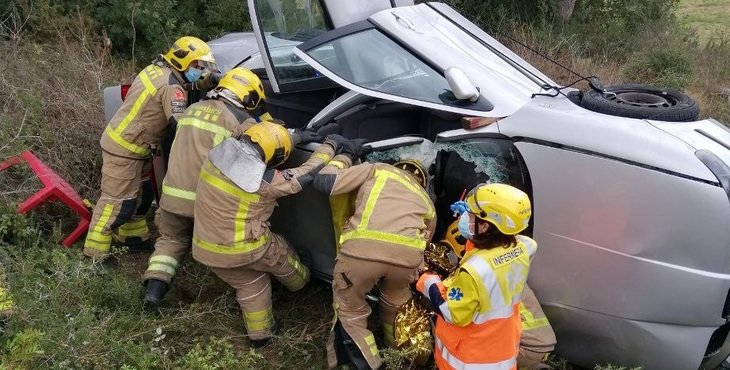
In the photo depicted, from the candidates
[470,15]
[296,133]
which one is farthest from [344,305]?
[470,15]

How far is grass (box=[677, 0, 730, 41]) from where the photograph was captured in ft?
44.6

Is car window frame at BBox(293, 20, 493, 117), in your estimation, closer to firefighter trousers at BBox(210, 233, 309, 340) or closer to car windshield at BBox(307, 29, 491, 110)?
car windshield at BBox(307, 29, 491, 110)

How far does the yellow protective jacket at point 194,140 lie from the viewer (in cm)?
396

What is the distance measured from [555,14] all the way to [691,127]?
7.06 m

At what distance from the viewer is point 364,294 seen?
135 inches

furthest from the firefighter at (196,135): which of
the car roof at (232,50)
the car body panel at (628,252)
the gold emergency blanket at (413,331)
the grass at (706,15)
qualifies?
the grass at (706,15)

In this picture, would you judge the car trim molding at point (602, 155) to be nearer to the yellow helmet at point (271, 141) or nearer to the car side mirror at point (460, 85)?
the car side mirror at point (460, 85)

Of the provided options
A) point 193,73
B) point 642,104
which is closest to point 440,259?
point 642,104

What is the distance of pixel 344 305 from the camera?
347 cm

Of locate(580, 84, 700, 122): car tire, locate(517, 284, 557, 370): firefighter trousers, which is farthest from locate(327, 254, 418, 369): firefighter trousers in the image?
locate(580, 84, 700, 122): car tire

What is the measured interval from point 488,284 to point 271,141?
1431 millimetres

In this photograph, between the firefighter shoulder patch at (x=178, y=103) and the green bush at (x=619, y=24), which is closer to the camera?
the firefighter shoulder patch at (x=178, y=103)

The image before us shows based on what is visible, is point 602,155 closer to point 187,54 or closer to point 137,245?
point 187,54

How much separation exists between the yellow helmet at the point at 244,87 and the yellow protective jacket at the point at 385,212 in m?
0.90
